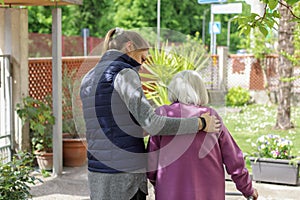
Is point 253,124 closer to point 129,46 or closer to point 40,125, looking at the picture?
point 40,125

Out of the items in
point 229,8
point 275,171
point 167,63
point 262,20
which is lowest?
point 275,171

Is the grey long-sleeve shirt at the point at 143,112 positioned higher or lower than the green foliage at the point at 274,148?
higher

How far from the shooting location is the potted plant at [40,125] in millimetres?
6465

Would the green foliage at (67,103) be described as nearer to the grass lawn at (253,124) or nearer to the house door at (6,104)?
the house door at (6,104)

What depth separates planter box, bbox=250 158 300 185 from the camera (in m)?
5.88

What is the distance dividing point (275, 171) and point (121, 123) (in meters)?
3.59

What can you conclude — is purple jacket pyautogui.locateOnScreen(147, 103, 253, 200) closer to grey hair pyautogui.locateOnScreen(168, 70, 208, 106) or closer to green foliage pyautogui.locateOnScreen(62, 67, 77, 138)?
grey hair pyautogui.locateOnScreen(168, 70, 208, 106)

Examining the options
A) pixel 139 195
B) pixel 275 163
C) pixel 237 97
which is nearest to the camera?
pixel 139 195

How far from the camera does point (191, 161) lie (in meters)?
2.88

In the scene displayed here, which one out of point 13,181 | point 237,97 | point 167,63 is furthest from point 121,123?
point 237,97

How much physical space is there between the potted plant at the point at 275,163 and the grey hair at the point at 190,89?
3266 mm

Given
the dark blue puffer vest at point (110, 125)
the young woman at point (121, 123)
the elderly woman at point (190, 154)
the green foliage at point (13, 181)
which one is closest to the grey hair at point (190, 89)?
the elderly woman at point (190, 154)

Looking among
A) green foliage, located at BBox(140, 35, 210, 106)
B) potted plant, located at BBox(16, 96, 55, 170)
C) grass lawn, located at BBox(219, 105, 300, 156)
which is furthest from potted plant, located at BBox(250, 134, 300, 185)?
potted plant, located at BBox(16, 96, 55, 170)

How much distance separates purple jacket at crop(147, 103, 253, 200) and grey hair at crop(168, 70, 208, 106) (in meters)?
0.04
